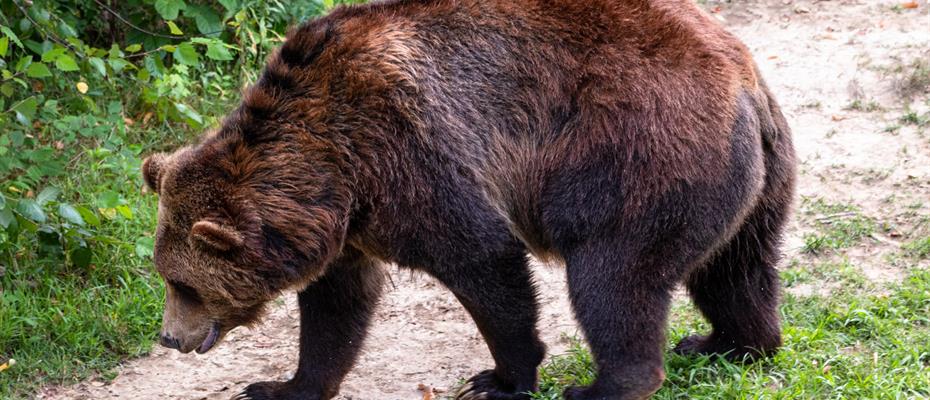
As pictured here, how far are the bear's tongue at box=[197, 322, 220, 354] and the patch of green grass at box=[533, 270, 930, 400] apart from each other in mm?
1509

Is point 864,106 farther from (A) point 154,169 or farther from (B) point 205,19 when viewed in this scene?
(A) point 154,169

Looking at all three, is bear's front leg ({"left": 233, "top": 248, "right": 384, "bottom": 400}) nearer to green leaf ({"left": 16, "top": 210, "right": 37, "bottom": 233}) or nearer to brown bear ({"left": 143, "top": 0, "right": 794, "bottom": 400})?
brown bear ({"left": 143, "top": 0, "right": 794, "bottom": 400})

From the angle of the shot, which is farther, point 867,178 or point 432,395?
point 867,178

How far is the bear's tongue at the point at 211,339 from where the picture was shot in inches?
197

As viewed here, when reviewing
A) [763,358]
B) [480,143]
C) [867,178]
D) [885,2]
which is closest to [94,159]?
[480,143]

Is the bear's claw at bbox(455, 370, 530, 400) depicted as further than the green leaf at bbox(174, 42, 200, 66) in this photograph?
No

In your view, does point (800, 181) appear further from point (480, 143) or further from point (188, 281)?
point (188, 281)

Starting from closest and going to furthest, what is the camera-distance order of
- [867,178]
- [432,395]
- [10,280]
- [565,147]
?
1. [565,147]
2. [432,395]
3. [10,280]
4. [867,178]

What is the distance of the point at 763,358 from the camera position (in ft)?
17.1

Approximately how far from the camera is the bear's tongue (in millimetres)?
5012

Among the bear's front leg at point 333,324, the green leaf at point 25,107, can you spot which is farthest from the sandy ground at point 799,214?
the green leaf at point 25,107

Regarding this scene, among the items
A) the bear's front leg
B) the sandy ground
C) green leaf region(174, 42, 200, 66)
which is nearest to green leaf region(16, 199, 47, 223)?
the sandy ground

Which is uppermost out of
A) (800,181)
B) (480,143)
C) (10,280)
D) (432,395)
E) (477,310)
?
(480,143)

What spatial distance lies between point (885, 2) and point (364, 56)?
6.65m
